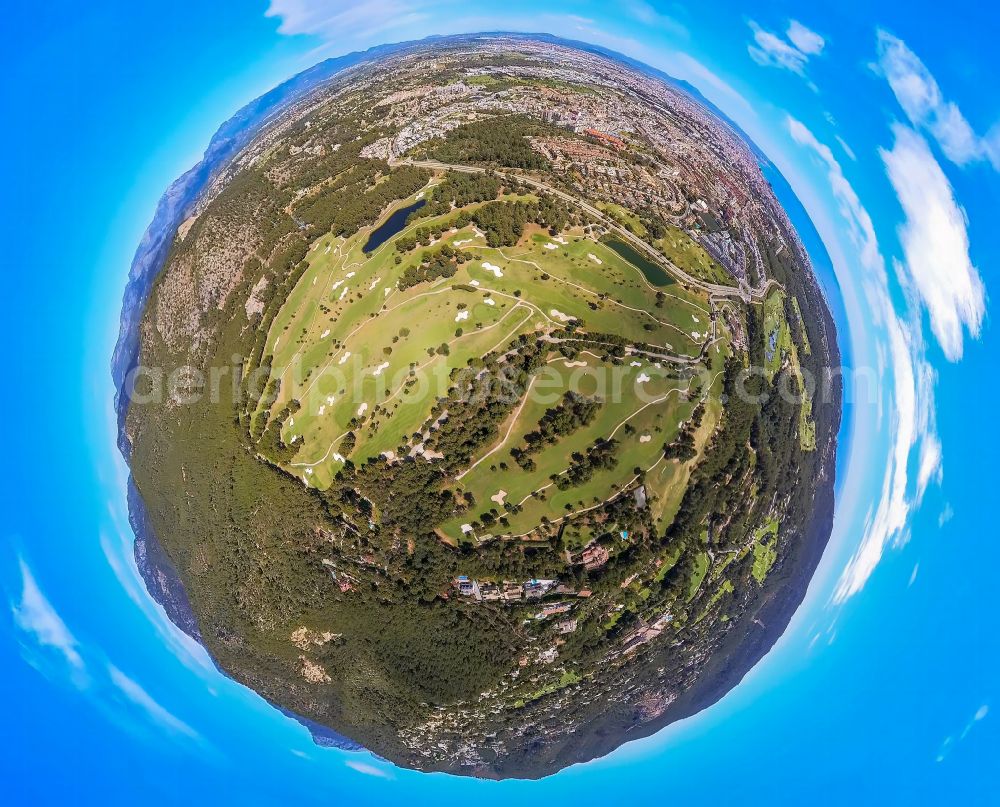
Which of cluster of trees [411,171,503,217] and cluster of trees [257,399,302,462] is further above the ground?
cluster of trees [411,171,503,217]

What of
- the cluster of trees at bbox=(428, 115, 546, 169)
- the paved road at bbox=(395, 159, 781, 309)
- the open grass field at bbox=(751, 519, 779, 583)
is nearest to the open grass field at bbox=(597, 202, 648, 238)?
the paved road at bbox=(395, 159, 781, 309)

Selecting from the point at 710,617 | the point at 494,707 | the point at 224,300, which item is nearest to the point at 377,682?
the point at 494,707

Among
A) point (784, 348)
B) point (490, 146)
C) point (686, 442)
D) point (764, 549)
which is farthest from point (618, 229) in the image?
point (764, 549)

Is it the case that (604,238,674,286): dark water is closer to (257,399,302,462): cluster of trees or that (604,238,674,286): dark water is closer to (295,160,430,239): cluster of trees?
(295,160,430,239): cluster of trees

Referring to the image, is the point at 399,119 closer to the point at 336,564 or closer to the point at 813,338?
the point at 336,564

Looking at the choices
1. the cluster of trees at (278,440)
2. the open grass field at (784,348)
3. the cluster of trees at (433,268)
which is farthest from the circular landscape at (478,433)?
the open grass field at (784,348)

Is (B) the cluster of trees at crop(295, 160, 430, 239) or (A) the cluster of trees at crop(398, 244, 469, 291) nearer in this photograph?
(A) the cluster of trees at crop(398, 244, 469, 291)

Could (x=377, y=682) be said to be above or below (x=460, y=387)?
below

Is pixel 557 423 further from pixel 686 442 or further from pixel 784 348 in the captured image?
pixel 784 348
